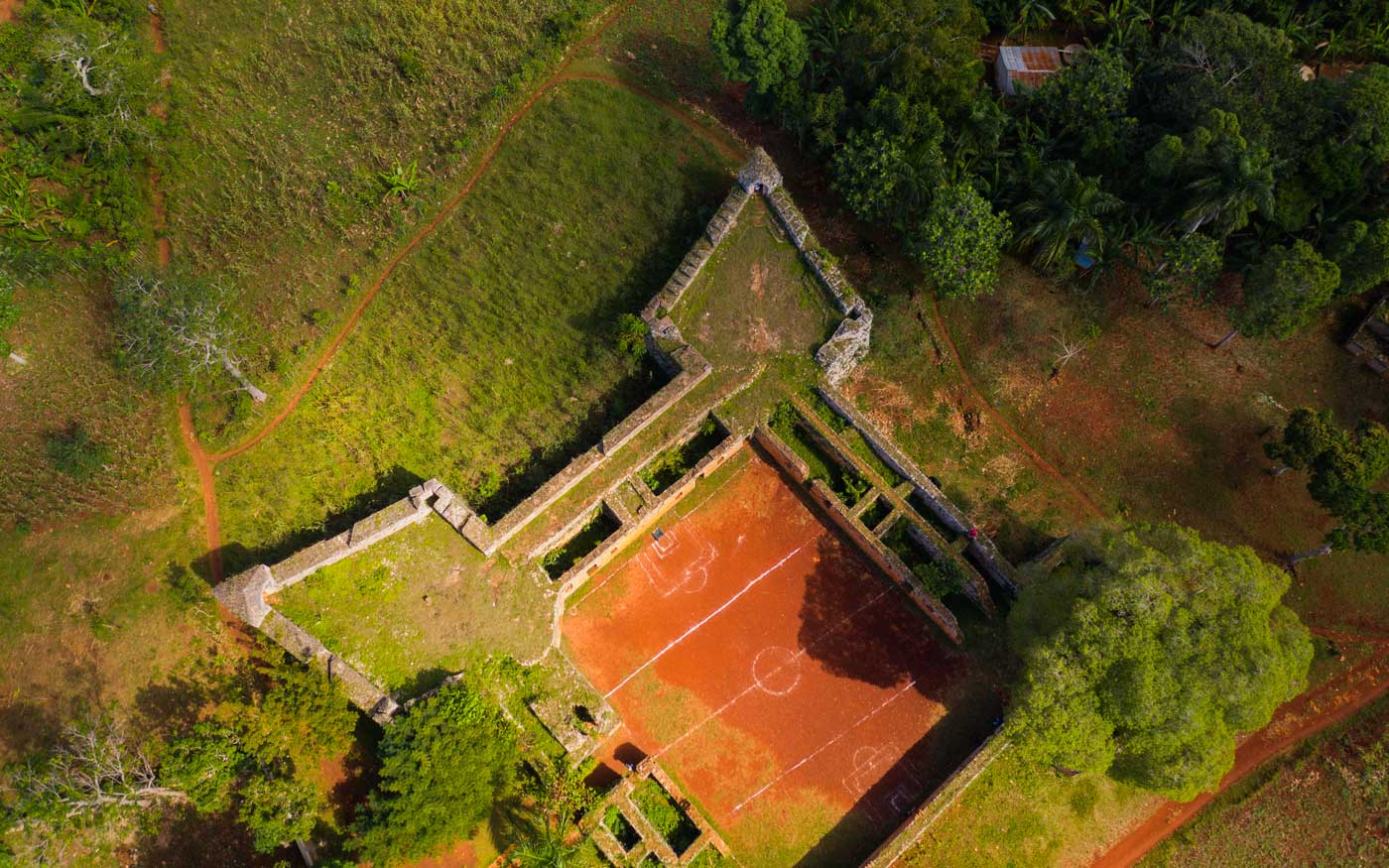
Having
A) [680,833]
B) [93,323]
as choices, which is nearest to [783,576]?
[680,833]

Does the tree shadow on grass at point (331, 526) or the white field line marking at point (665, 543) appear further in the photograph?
the white field line marking at point (665, 543)

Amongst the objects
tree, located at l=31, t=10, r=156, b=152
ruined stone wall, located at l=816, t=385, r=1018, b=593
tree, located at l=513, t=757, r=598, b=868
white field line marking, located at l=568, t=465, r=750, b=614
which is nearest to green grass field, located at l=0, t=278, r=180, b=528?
tree, located at l=31, t=10, r=156, b=152

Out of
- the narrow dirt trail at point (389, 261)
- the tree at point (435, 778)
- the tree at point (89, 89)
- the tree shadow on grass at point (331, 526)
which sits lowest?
the tree at point (435, 778)

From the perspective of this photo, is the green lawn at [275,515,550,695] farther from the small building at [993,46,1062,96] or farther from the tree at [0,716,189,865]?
the small building at [993,46,1062,96]

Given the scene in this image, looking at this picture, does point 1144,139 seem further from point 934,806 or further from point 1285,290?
point 934,806

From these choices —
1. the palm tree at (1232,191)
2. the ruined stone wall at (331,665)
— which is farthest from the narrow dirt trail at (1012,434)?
the ruined stone wall at (331,665)

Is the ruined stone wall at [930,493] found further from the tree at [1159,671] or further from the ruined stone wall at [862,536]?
the tree at [1159,671]
